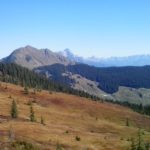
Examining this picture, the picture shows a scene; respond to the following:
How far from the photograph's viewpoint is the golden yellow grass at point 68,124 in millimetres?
54969

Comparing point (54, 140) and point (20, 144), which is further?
point (54, 140)

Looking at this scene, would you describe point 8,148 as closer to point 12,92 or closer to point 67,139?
point 67,139

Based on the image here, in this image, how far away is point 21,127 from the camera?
5959 centimetres

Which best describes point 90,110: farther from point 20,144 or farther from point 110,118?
point 20,144

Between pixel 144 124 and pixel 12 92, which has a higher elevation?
pixel 12 92

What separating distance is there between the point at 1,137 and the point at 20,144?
419 centimetres

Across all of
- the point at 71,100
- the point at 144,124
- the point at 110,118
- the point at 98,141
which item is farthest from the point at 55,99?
the point at 98,141

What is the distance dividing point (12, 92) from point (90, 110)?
32.7m

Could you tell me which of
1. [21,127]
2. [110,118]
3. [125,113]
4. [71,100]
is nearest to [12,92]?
[71,100]

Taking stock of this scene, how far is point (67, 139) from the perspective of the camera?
186ft

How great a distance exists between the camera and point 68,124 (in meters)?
112

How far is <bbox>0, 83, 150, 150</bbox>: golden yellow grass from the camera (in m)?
55.0

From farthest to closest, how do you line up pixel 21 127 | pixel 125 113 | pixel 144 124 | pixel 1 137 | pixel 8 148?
pixel 125 113 → pixel 144 124 → pixel 21 127 → pixel 1 137 → pixel 8 148

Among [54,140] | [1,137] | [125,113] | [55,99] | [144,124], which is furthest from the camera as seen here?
[125,113]
